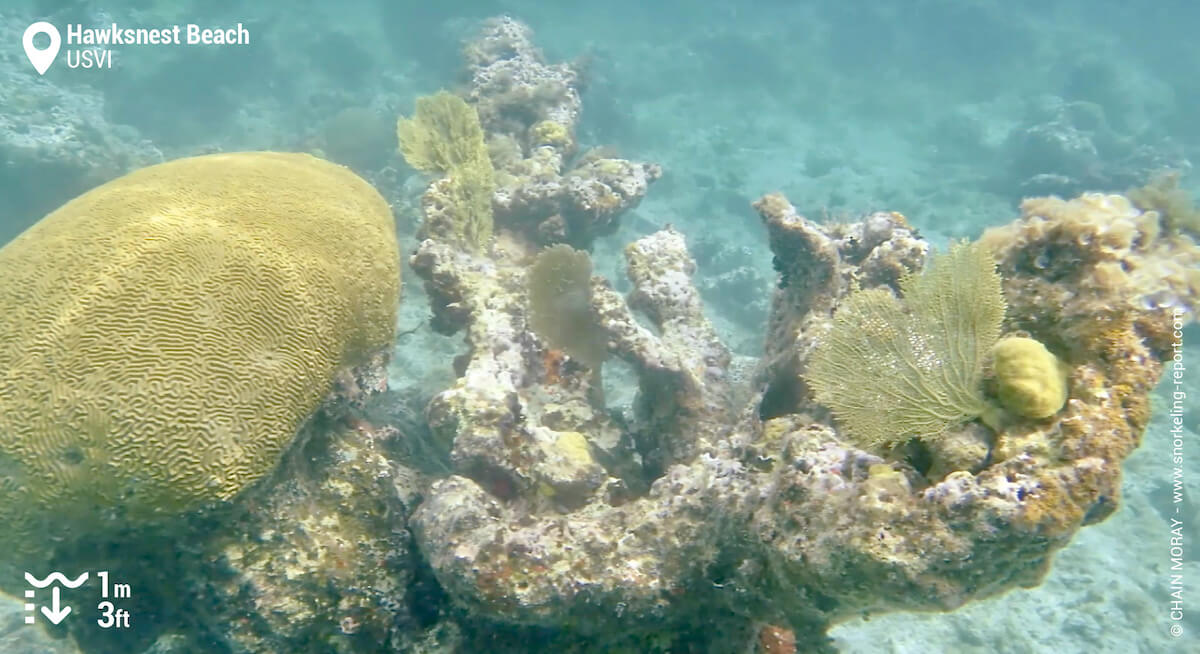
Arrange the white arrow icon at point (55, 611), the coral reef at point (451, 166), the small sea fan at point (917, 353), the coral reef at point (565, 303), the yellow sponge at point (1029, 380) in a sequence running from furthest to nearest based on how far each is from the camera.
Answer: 1. the coral reef at point (451, 166)
2. the coral reef at point (565, 303)
3. the white arrow icon at point (55, 611)
4. the small sea fan at point (917, 353)
5. the yellow sponge at point (1029, 380)

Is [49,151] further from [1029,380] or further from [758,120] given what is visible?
[758,120]

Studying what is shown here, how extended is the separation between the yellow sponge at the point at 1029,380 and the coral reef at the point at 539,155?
561 centimetres

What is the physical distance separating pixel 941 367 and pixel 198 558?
13.4 ft

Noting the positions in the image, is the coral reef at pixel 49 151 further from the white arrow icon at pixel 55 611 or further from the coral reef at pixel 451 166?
the white arrow icon at pixel 55 611

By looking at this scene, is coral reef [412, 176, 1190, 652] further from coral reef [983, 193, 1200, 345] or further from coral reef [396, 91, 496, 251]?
coral reef [396, 91, 496, 251]

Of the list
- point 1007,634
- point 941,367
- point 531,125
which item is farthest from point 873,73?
point 941,367

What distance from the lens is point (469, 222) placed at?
704 centimetres

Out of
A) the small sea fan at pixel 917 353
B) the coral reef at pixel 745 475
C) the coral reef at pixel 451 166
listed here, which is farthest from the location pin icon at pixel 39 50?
the small sea fan at pixel 917 353

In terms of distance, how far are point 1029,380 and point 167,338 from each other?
4.13 m

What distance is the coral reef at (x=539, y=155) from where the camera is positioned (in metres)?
8.09

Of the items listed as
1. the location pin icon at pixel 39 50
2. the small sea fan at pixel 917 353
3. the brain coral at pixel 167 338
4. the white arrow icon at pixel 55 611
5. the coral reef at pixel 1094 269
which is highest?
the coral reef at pixel 1094 269

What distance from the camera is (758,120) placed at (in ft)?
90.5

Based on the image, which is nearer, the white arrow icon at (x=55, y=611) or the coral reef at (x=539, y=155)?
the white arrow icon at (x=55, y=611)

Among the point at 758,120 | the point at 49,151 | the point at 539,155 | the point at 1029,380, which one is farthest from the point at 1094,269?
the point at 758,120
